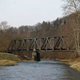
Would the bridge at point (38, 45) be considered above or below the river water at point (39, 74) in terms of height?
above

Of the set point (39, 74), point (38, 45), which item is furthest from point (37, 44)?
point (39, 74)

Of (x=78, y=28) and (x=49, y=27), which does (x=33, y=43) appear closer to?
(x=78, y=28)

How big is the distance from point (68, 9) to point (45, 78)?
38.7 metres

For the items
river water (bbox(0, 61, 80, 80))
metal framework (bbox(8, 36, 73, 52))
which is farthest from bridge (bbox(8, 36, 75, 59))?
river water (bbox(0, 61, 80, 80))

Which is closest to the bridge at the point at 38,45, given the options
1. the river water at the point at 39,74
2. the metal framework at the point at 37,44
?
the metal framework at the point at 37,44

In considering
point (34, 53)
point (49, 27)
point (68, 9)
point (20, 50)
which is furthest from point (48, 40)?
point (49, 27)

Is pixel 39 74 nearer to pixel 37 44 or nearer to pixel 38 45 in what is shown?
pixel 37 44

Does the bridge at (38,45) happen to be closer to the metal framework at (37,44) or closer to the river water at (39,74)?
the metal framework at (37,44)

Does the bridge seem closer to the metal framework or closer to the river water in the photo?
the metal framework

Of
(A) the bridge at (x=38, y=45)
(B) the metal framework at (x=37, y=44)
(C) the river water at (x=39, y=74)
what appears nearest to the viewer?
(C) the river water at (x=39, y=74)

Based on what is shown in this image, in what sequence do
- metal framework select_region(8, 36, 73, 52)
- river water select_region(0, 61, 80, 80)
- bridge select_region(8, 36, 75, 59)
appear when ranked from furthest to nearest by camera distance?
metal framework select_region(8, 36, 73, 52)
bridge select_region(8, 36, 75, 59)
river water select_region(0, 61, 80, 80)

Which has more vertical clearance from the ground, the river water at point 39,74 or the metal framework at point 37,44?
the metal framework at point 37,44

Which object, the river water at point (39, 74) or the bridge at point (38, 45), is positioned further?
the bridge at point (38, 45)

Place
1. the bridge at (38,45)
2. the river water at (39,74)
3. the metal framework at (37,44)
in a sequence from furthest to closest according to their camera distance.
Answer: the metal framework at (37,44)
the bridge at (38,45)
the river water at (39,74)
